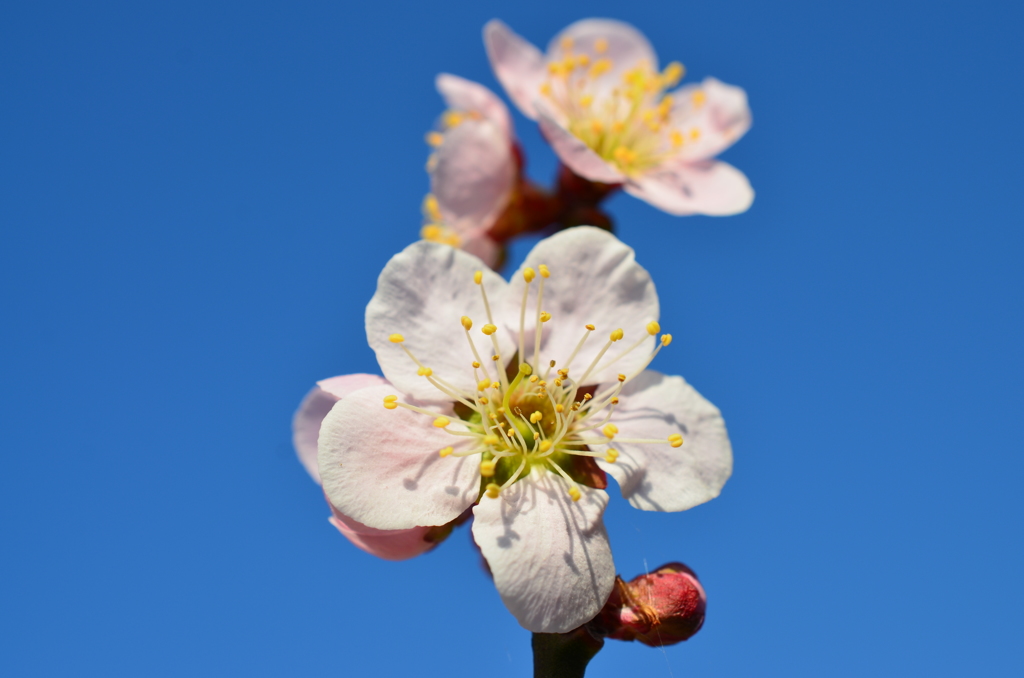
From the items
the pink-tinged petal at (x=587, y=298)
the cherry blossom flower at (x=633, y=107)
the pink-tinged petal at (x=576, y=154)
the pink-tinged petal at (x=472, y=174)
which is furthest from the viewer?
the cherry blossom flower at (x=633, y=107)

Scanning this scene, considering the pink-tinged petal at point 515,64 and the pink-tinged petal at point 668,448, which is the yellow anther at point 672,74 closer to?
the pink-tinged petal at point 515,64

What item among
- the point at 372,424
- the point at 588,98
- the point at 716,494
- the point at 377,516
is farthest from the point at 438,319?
the point at 588,98

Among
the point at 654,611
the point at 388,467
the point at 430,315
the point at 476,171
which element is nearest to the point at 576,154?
the point at 476,171

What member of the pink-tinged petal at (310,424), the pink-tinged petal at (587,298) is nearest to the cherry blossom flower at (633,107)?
the pink-tinged petal at (587,298)

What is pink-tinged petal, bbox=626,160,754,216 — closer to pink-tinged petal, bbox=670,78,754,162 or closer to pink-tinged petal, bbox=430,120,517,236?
pink-tinged petal, bbox=670,78,754,162

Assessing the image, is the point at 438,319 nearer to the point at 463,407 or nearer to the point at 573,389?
the point at 463,407

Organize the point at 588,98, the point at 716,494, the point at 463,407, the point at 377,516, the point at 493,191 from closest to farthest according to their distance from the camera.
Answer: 1. the point at 377,516
2. the point at 716,494
3. the point at 463,407
4. the point at 493,191
5. the point at 588,98

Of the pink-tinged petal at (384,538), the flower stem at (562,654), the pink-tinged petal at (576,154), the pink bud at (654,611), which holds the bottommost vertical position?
the flower stem at (562,654)

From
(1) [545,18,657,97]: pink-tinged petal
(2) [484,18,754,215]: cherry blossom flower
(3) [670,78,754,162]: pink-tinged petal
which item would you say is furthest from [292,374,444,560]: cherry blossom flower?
(1) [545,18,657,97]: pink-tinged petal
